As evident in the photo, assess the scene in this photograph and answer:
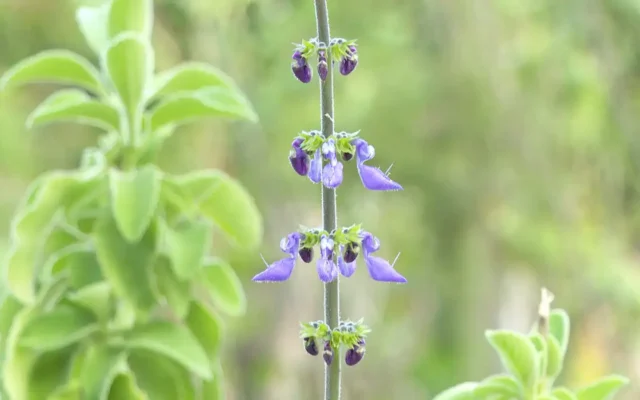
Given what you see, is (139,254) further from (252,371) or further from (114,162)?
(252,371)

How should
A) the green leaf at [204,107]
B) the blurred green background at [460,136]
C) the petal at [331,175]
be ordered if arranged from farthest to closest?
the blurred green background at [460,136] < the green leaf at [204,107] < the petal at [331,175]

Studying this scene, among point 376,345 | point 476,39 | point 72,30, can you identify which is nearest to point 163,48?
point 72,30

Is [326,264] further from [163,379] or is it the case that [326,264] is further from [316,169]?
[163,379]

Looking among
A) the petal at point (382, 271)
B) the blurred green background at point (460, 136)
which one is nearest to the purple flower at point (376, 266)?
the petal at point (382, 271)

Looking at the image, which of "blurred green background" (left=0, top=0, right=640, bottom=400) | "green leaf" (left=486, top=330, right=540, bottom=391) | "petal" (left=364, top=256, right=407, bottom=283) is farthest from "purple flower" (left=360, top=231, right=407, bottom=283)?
"blurred green background" (left=0, top=0, right=640, bottom=400)

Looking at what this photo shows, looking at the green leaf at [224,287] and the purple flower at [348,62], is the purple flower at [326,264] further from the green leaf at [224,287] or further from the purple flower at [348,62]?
the green leaf at [224,287]
